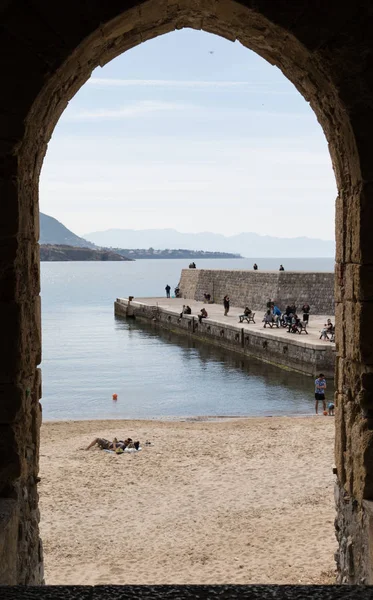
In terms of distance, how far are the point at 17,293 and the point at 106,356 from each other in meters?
29.0

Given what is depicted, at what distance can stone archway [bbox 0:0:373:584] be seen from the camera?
4.24 meters

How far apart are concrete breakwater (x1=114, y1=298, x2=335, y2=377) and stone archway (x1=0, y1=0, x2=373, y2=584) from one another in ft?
64.6

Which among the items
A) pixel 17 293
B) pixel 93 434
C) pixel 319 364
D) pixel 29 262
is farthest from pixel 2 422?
pixel 319 364

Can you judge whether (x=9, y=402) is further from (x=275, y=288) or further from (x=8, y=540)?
(x=275, y=288)

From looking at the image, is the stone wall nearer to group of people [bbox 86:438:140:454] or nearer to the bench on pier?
the bench on pier

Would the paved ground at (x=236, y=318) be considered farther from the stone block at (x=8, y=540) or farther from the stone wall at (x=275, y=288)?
the stone block at (x=8, y=540)

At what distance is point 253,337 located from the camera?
29750mm

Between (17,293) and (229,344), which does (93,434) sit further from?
(229,344)

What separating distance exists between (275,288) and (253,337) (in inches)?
266

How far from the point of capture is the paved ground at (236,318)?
89.6ft

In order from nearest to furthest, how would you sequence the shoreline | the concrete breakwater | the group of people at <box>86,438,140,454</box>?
the group of people at <box>86,438,140,454</box> → the shoreline → the concrete breakwater

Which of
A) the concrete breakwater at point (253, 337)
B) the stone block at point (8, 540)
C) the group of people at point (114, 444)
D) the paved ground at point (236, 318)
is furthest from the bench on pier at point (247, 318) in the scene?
the stone block at point (8, 540)

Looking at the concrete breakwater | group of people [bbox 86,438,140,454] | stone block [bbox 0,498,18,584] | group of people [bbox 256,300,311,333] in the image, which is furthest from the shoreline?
stone block [bbox 0,498,18,584]

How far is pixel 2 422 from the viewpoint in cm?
439
